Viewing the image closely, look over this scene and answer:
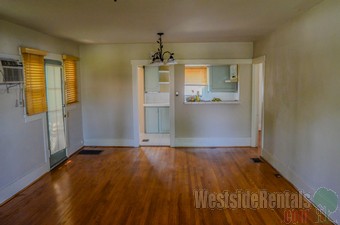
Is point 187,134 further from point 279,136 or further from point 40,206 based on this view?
point 40,206

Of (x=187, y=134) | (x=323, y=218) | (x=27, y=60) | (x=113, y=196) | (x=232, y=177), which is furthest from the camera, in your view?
(x=187, y=134)

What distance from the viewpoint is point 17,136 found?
12.5 ft

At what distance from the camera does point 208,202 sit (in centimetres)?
340

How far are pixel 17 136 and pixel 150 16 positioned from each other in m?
2.64

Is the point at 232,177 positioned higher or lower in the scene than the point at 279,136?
lower

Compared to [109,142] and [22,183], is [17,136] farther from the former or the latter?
Answer: [109,142]

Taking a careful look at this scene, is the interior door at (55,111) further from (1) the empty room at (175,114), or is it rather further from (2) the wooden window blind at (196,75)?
(2) the wooden window blind at (196,75)

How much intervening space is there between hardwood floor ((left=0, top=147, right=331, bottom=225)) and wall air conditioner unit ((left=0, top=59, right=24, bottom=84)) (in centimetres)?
167

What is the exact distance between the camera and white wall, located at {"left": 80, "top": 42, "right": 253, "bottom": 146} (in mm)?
5977

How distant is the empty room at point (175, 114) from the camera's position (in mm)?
3037

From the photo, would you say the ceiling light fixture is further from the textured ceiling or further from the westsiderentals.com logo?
the westsiderentals.com logo

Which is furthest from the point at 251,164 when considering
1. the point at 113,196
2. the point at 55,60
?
the point at 55,60

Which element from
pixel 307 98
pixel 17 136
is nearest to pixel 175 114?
pixel 307 98

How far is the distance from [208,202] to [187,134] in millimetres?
2918
